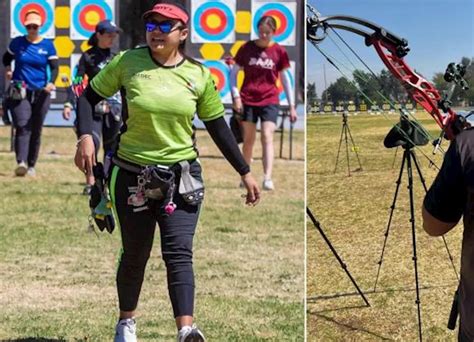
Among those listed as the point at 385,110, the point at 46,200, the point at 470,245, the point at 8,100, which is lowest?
the point at 46,200

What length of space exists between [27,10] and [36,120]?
6.90 metres

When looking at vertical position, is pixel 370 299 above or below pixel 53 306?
above

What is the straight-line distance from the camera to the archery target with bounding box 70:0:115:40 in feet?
54.2

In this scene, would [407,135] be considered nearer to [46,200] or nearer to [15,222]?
[15,222]

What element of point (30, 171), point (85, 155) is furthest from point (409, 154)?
point (30, 171)

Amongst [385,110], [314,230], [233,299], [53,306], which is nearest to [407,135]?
[385,110]

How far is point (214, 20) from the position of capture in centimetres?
1650

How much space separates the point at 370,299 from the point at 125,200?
108 centimetres

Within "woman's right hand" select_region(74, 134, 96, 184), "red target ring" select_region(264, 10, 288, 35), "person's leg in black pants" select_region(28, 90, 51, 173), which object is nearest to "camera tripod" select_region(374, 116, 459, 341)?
"woman's right hand" select_region(74, 134, 96, 184)

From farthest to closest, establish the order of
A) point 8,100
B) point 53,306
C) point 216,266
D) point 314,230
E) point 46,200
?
point 8,100 < point 46,200 < point 216,266 < point 53,306 < point 314,230

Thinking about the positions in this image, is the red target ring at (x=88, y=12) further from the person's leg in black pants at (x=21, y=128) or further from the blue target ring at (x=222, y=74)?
the person's leg in black pants at (x=21, y=128)

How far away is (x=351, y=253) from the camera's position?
12.4 ft

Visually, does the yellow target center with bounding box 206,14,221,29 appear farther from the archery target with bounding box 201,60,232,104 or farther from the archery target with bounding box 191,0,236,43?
the archery target with bounding box 201,60,232,104

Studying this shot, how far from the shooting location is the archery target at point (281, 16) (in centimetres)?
1612
